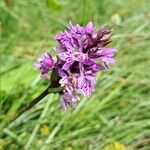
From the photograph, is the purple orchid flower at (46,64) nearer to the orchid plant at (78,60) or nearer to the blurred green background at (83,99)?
the orchid plant at (78,60)

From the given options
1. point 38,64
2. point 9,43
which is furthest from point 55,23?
point 38,64

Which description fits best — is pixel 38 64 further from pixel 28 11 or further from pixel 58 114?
pixel 28 11

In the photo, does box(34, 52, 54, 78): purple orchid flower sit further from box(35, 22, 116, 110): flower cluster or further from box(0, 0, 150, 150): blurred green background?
box(0, 0, 150, 150): blurred green background

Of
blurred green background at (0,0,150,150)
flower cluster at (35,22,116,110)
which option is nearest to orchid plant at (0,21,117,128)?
flower cluster at (35,22,116,110)

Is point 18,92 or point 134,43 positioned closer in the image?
point 18,92

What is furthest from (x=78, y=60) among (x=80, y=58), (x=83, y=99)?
(x=83, y=99)

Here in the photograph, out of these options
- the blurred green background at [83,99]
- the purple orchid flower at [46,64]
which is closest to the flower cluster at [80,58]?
the purple orchid flower at [46,64]

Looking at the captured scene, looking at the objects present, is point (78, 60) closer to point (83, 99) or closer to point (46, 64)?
point (46, 64)
